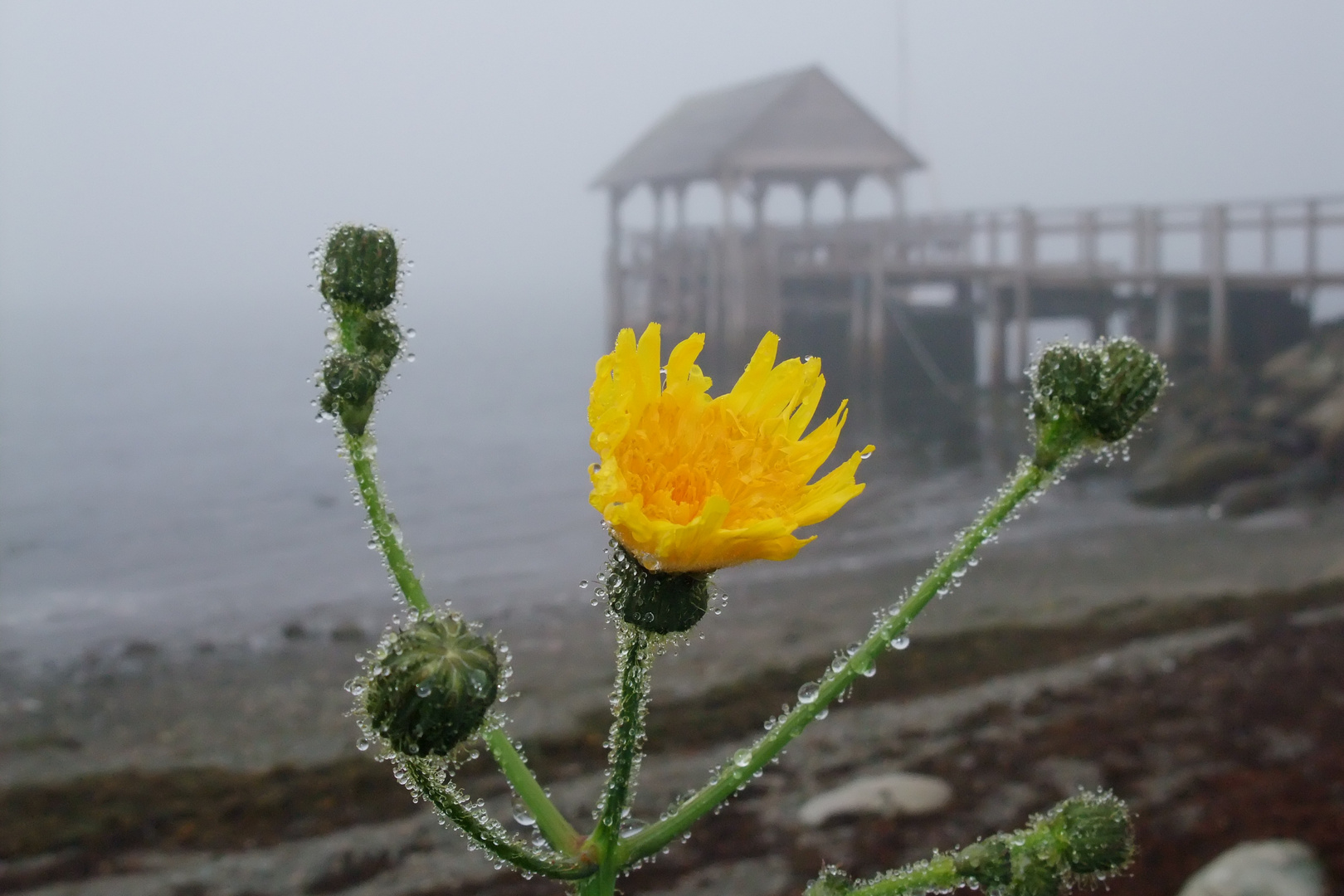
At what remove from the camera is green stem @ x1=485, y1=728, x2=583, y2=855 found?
95cm

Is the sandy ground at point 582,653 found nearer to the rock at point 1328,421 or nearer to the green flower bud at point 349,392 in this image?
the rock at point 1328,421

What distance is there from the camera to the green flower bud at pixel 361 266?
43.3 inches

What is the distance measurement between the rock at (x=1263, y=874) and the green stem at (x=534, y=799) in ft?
13.4

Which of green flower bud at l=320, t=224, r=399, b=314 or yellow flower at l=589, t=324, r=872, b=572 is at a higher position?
green flower bud at l=320, t=224, r=399, b=314

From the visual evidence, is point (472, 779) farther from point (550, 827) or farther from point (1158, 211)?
point (1158, 211)

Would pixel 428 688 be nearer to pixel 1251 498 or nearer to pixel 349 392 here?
pixel 349 392

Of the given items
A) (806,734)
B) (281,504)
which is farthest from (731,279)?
(806,734)

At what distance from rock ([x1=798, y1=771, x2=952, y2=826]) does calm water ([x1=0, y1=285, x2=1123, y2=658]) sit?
322 cm

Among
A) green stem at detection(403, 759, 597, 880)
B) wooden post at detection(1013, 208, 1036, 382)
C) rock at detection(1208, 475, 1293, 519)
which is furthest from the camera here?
wooden post at detection(1013, 208, 1036, 382)

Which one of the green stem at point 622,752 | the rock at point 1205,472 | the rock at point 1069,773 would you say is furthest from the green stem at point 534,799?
the rock at point 1205,472

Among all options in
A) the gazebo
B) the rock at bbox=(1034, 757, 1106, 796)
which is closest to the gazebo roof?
the gazebo

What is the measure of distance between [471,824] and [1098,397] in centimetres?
69

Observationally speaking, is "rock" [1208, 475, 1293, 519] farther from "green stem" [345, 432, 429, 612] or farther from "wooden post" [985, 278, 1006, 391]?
"green stem" [345, 432, 429, 612]

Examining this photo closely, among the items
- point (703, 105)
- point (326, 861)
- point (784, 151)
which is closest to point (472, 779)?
point (326, 861)
